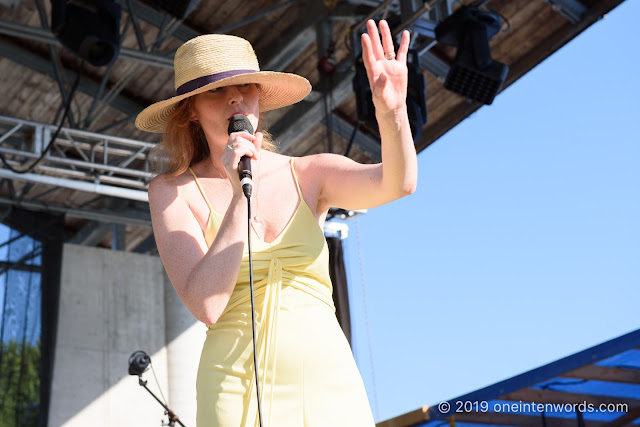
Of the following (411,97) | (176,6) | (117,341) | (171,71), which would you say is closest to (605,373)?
(411,97)

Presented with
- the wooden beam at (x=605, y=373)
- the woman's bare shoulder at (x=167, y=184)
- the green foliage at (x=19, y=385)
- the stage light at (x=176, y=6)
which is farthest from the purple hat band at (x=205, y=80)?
the green foliage at (x=19, y=385)

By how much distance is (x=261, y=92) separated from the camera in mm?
1644

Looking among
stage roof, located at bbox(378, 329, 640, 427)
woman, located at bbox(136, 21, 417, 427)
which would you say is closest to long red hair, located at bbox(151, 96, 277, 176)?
woman, located at bbox(136, 21, 417, 427)

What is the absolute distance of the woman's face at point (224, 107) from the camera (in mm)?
1502

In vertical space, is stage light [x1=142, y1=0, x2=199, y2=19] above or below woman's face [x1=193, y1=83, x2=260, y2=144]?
above

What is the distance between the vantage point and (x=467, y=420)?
4.05 metres

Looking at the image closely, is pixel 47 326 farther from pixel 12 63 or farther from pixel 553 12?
pixel 553 12

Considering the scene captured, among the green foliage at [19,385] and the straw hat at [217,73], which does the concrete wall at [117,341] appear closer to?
the green foliage at [19,385]

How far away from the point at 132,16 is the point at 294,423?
4.91m

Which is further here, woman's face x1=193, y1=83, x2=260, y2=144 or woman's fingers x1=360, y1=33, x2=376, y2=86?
woman's face x1=193, y1=83, x2=260, y2=144

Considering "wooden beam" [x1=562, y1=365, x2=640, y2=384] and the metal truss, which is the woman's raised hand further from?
the metal truss

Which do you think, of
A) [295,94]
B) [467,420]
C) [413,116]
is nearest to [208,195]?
[295,94]

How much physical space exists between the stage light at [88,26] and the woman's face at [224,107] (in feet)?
12.2

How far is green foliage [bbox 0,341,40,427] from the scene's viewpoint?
22.2 feet
